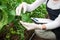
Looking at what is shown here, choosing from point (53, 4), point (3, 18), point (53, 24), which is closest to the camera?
point (53, 24)

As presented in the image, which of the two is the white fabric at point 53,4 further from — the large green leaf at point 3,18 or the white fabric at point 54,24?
the large green leaf at point 3,18

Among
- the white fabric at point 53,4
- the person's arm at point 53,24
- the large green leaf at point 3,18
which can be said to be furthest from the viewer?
the large green leaf at point 3,18

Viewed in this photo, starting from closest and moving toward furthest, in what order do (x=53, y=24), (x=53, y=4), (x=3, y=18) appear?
(x=53, y=24)
(x=53, y=4)
(x=3, y=18)

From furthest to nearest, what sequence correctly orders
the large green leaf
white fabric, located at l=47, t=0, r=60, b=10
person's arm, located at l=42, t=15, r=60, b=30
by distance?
the large green leaf → white fabric, located at l=47, t=0, r=60, b=10 → person's arm, located at l=42, t=15, r=60, b=30

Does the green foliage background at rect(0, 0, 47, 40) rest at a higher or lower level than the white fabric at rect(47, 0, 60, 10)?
lower

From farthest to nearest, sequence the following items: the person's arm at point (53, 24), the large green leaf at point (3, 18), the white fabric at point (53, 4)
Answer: the large green leaf at point (3, 18) < the white fabric at point (53, 4) < the person's arm at point (53, 24)

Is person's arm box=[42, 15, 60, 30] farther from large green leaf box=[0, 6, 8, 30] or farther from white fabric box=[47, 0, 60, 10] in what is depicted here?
large green leaf box=[0, 6, 8, 30]

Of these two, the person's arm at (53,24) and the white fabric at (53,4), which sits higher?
the white fabric at (53,4)

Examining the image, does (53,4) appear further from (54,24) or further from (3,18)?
(3,18)

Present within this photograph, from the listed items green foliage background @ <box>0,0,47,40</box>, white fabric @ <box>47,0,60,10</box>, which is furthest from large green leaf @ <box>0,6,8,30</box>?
white fabric @ <box>47,0,60,10</box>

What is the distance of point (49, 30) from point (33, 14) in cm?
79

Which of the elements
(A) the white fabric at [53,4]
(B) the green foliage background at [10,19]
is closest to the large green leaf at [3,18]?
(B) the green foliage background at [10,19]

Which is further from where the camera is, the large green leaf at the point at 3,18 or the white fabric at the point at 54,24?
the large green leaf at the point at 3,18

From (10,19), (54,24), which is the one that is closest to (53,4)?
(54,24)
